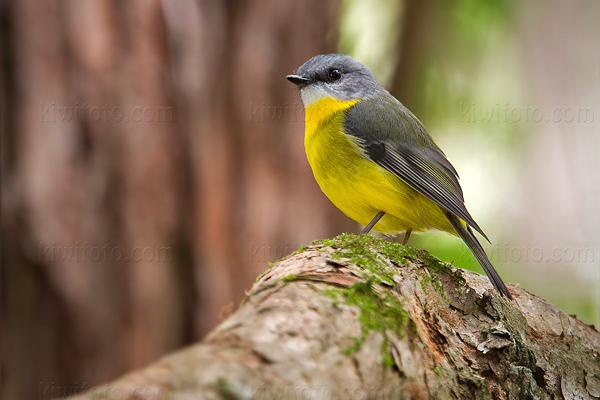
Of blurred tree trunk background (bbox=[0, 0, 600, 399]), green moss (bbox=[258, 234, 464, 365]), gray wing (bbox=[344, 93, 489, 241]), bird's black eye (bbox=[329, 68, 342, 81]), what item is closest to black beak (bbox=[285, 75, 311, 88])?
bird's black eye (bbox=[329, 68, 342, 81])

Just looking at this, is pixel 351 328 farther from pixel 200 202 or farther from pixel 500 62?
pixel 500 62

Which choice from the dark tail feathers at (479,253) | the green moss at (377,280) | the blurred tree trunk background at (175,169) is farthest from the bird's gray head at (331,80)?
the green moss at (377,280)

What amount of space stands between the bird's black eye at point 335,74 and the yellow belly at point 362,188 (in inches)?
21.9

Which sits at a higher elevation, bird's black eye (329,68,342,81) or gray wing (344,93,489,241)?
bird's black eye (329,68,342,81)

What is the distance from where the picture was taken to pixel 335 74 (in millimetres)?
4223

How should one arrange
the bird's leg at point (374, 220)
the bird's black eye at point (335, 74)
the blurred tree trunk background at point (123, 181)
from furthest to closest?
the bird's black eye at point (335, 74) → the blurred tree trunk background at point (123, 181) → the bird's leg at point (374, 220)

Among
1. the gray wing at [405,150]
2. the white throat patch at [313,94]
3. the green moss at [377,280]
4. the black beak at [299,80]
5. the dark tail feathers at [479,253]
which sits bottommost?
the dark tail feathers at [479,253]

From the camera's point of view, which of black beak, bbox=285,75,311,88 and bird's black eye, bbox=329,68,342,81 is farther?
bird's black eye, bbox=329,68,342,81

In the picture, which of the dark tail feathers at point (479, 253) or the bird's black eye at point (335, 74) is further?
the bird's black eye at point (335, 74)

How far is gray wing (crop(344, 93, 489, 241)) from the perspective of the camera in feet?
11.5

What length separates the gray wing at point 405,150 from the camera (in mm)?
3510

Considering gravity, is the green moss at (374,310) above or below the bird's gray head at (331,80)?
below

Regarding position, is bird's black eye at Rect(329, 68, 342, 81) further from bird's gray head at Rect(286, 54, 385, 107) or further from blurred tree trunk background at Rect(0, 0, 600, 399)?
blurred tree trunk background at Rect(0, 0, 600, 399)

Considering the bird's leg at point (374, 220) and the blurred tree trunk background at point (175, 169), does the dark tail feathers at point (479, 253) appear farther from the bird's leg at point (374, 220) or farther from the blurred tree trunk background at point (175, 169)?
the blurred tree trunk background at point (175, 169)
